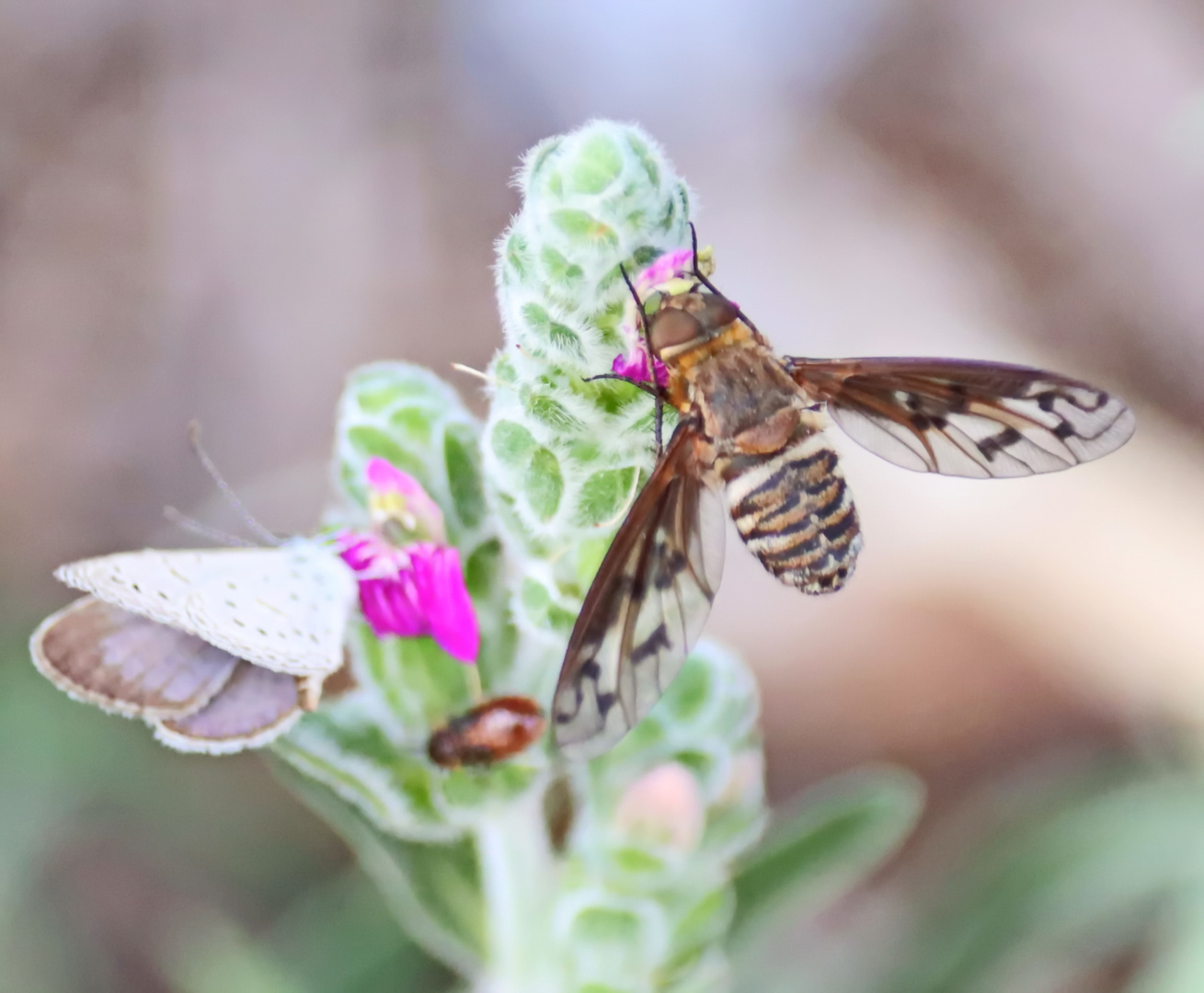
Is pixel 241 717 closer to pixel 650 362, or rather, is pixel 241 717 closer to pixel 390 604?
pixel 390 604

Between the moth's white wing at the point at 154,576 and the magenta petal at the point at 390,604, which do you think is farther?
the magenta petal at the point at 390,604

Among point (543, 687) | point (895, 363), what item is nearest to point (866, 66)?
point (895, 363)

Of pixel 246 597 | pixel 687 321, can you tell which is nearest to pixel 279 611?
pixel 246 597

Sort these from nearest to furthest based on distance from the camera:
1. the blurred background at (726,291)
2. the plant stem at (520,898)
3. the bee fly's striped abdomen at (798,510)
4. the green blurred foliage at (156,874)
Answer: the bee fly's striped abdomen at (798,510) < the plant stem at (520,898) < the green blurred foliage at (156,874) < the blurred background at (726,291)

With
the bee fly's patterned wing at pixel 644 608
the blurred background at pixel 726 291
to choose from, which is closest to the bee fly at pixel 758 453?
the bee fly's patterned wing at pixel 644 608

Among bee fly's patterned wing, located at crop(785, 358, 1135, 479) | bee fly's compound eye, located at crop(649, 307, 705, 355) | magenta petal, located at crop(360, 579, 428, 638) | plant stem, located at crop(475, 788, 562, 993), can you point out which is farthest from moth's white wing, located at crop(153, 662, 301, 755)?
bee fly's patterned wing, located at crop(785, 358, 1135, 479)

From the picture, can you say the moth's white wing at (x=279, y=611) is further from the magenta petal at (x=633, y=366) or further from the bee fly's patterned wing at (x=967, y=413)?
the bee fly's patterned wing at (x=967, y=413)

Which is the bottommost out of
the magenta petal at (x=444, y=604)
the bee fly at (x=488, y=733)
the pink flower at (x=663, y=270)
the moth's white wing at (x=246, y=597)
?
the bee fly at (x=488, y=733)

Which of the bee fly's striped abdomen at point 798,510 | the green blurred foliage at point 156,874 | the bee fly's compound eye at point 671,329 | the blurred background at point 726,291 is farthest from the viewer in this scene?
the blurred background at point 726,291

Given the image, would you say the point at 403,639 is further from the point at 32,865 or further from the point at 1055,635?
the point at 1055,635
